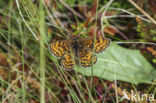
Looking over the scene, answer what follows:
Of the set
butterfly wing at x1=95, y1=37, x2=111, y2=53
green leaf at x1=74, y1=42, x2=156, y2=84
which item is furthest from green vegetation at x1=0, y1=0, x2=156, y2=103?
butterfly wing at x1=95, y1=37, x2=111, y2=53

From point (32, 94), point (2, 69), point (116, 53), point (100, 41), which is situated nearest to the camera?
point (100, 41)

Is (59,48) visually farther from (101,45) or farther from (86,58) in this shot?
(101,45)

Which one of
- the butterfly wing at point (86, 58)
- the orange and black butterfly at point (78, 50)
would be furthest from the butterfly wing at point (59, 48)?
the butterfly wing at point (86, 58)

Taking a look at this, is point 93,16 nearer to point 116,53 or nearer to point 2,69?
point 116,53

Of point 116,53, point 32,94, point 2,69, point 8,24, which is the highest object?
point 8,24

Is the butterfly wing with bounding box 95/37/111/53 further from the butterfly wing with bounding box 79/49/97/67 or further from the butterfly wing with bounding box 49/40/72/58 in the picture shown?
the butterfly wing with bounding box 49/40/72/58

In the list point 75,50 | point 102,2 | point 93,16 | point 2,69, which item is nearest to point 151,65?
point 75,50

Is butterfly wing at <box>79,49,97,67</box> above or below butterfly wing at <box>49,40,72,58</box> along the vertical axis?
below

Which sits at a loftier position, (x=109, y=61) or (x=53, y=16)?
(x=53, y=16)

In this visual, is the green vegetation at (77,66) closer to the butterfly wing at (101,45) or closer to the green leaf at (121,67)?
the green leaf at (121,67)

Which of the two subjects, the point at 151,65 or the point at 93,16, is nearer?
the point at 151,65
